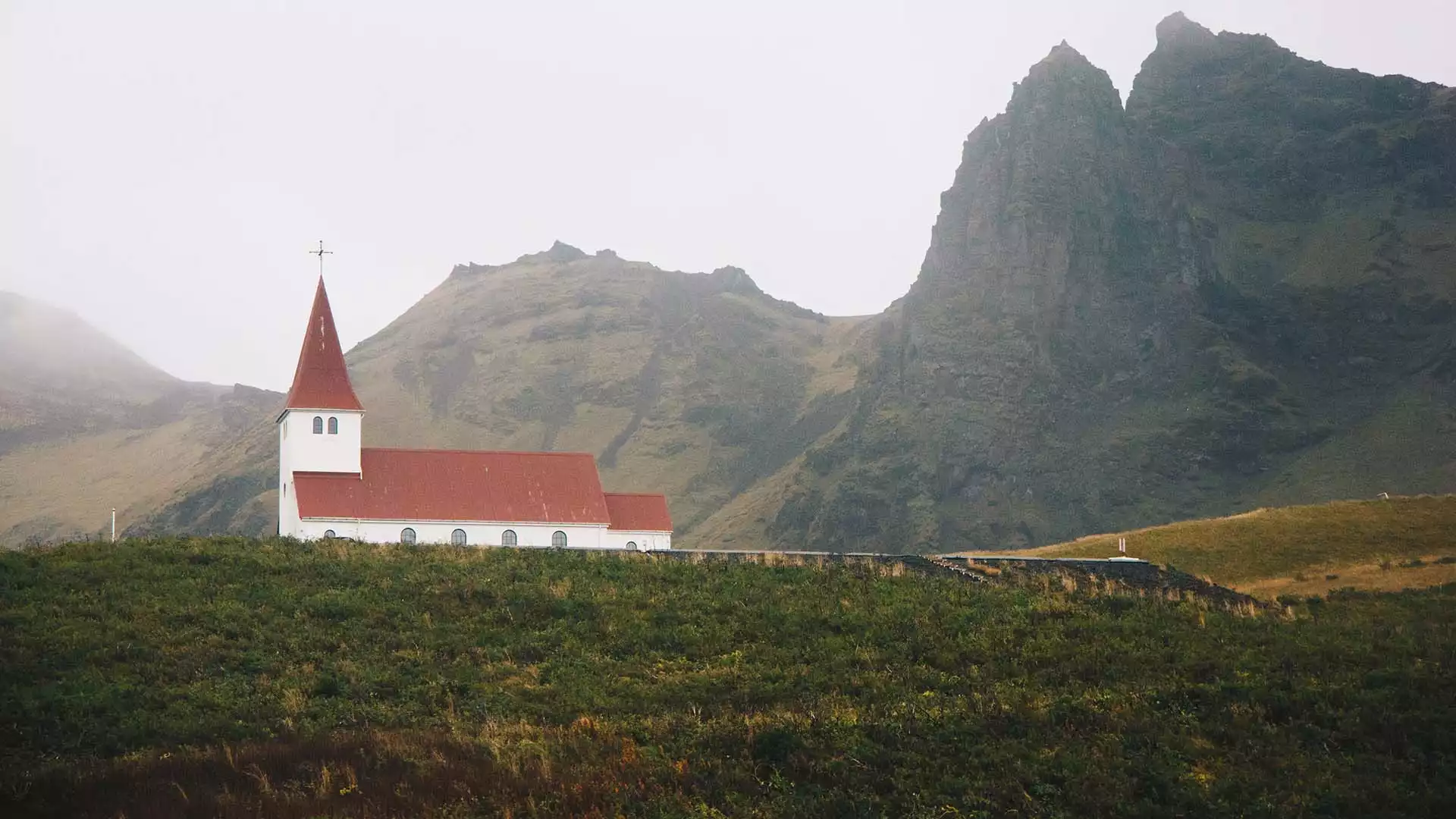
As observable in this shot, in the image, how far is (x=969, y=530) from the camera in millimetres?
196875

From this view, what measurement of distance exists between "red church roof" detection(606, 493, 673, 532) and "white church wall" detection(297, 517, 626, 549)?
1.22m

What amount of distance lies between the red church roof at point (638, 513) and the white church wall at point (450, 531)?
1.22 metres

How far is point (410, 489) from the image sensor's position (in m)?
57.9

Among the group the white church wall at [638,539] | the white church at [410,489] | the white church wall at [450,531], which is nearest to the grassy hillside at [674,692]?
the white church wall at [450,531]

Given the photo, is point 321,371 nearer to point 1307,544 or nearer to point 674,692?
point 674,692

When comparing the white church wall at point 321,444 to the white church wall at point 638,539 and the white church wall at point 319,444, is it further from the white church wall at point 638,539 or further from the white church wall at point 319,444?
the white church wall at point 638,539

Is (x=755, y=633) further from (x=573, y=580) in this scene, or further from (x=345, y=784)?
(x=345, y=784)

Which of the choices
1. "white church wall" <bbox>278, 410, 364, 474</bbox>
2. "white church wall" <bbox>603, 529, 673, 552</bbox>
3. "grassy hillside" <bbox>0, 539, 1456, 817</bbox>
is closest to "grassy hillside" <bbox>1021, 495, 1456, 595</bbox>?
"grassy hillside" <bbox>0, 539, 1456, 817</bbox>

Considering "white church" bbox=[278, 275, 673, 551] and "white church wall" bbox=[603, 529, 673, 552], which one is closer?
"white church" bbox=[278, 275, 673, 551]

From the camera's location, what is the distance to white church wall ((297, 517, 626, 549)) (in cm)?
5512

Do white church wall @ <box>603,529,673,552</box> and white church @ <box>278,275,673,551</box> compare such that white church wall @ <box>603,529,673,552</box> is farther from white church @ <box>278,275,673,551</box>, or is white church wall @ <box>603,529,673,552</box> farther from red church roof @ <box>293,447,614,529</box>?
red church roof @ <box>293,447,614,529</box>

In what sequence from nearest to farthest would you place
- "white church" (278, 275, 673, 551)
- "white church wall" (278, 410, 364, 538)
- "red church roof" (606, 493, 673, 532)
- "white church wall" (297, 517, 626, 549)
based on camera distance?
"white church wall" (297, 517, 626, 549), "white church" (278, 275, 673, 551), "white church wall" (278, 410, 364, 538), "red church roof" (606, 493, 673, 532)

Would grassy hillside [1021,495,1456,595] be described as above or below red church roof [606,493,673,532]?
below

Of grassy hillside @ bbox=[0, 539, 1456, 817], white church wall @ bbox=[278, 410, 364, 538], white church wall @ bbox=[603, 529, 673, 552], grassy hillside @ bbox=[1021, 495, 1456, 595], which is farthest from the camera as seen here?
Answer: white church wall @ bbox=[603, 529, 673, 552]
